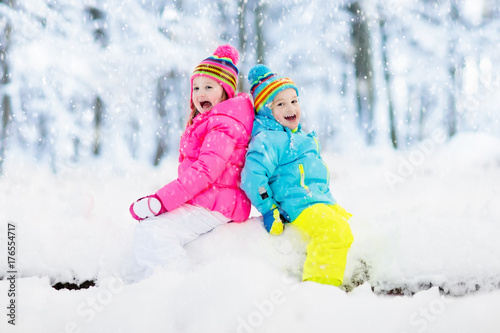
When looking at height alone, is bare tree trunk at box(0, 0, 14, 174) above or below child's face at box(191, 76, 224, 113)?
above

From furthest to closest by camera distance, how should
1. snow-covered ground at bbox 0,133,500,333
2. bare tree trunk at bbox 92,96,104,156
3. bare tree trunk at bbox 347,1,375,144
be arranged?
bare tree trunk at bbox 92,96,104,156 < bare tree trunk at bbox 347,1,375,144 < snow-covered ground at bbox 0,133,500,333

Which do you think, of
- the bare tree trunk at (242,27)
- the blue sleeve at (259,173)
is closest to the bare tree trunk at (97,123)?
the bare tree trunk at (242,27)

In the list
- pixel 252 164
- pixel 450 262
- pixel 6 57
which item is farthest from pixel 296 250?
pixel 6 57

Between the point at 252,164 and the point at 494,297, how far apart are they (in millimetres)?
1520

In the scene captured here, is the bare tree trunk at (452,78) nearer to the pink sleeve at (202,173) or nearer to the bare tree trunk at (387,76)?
the bare tree trunk at (387,76)

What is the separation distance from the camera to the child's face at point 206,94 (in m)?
2.76

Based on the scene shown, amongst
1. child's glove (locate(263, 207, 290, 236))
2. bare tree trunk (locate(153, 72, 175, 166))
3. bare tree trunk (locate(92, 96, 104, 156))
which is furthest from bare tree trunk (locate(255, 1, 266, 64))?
child's glove (locate(263, 207, 290, 236))

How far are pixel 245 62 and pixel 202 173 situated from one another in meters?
7.52

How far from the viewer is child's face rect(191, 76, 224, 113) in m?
2.76

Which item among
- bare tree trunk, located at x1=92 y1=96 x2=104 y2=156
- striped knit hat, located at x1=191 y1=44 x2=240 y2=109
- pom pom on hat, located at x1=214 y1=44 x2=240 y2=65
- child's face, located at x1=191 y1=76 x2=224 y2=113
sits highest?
bare tree trunk, located at x1=92 y1=96 x2=104 y2=156

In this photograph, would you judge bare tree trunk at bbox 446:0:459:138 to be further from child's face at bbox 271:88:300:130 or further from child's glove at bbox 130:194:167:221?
child's glove at bbox 130:194:167:221

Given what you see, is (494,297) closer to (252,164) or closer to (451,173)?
(252,164)

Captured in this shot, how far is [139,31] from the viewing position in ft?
A: 31.5

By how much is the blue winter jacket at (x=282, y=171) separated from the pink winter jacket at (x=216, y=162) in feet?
0.39
